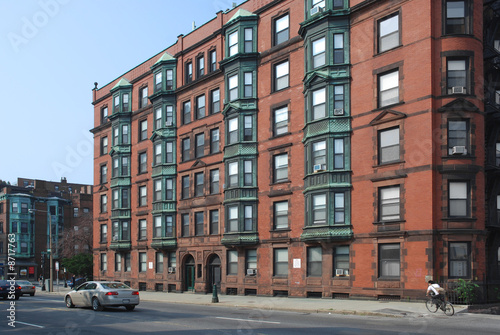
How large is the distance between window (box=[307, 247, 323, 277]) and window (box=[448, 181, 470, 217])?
325 inches

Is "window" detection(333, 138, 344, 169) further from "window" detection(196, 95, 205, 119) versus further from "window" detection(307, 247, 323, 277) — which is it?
"window" detection(196, 95, 205, 119)

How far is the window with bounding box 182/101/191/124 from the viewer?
1748 inches

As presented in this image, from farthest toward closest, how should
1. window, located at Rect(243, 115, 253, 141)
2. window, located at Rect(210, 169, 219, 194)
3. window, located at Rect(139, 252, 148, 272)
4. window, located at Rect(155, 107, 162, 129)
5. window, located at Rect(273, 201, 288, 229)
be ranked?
1. window, located at Rect(139, 252, 148, 272)
2. window, located at Rect(155, 107, 162, 129)
3. window, located at Rect(210, 169, 219, 194)
4. window, located at Rect(243, 115, 253, 141)
5. window, located at Rect(273, 201, 288, 229)

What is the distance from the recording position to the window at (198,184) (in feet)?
139

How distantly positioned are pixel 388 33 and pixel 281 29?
28.2 ft

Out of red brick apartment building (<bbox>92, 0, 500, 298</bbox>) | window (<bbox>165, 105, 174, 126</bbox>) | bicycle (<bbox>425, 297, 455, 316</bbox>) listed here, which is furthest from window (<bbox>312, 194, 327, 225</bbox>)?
window (<bbox>165, 105, 174, 126</bbox>)

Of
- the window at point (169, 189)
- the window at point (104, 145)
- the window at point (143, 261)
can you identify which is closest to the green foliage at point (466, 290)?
the window at point (169, 189)

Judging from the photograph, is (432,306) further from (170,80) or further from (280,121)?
(170,80)

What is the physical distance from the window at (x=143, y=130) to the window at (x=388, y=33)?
25478 millimetres

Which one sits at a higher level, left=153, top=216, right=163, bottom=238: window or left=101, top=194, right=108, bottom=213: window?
left=101, top=194, right=108, bottom=213: window

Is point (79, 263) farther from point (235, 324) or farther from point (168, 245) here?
point (235, 324)

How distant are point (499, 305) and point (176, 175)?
1041 inches

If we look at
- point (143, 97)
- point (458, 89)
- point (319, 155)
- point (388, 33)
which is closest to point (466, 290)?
point (458, 89)

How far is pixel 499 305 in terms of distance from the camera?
2619 centimetres
